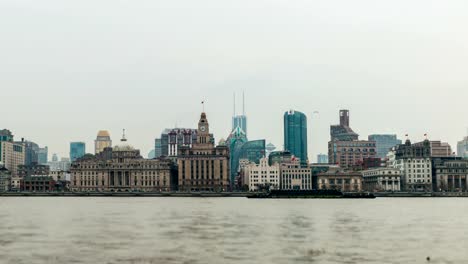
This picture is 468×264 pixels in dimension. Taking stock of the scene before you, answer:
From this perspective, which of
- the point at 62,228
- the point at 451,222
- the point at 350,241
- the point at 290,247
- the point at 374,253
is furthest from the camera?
the point at 451,222

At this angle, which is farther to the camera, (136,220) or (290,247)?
(136,220)

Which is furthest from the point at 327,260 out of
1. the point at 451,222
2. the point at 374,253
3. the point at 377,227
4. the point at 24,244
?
the point at 451,222

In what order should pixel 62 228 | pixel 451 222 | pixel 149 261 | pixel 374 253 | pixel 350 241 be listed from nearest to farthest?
pixel 149 261 < pixel 374 253 < pixel 350 241 < pixel 62 228 < pixel 451 222

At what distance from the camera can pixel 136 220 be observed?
116m

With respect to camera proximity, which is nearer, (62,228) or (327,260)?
(327,260)

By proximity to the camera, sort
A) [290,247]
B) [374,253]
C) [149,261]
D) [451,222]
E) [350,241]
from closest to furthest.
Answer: [149,261], [374,253], [290,247], [350,241], [451,222]

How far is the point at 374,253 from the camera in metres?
68.7

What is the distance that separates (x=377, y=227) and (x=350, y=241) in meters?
22.4

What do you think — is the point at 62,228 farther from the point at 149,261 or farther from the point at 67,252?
the point at 149,261

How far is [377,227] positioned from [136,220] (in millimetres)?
37039

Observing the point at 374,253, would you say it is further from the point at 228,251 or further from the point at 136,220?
the point at 136,220

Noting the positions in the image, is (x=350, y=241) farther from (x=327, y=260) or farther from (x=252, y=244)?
(x=327, y=260)

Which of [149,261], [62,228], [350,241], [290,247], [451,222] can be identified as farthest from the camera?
[451,222]

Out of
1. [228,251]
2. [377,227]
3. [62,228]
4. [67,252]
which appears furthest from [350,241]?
[62,228]
